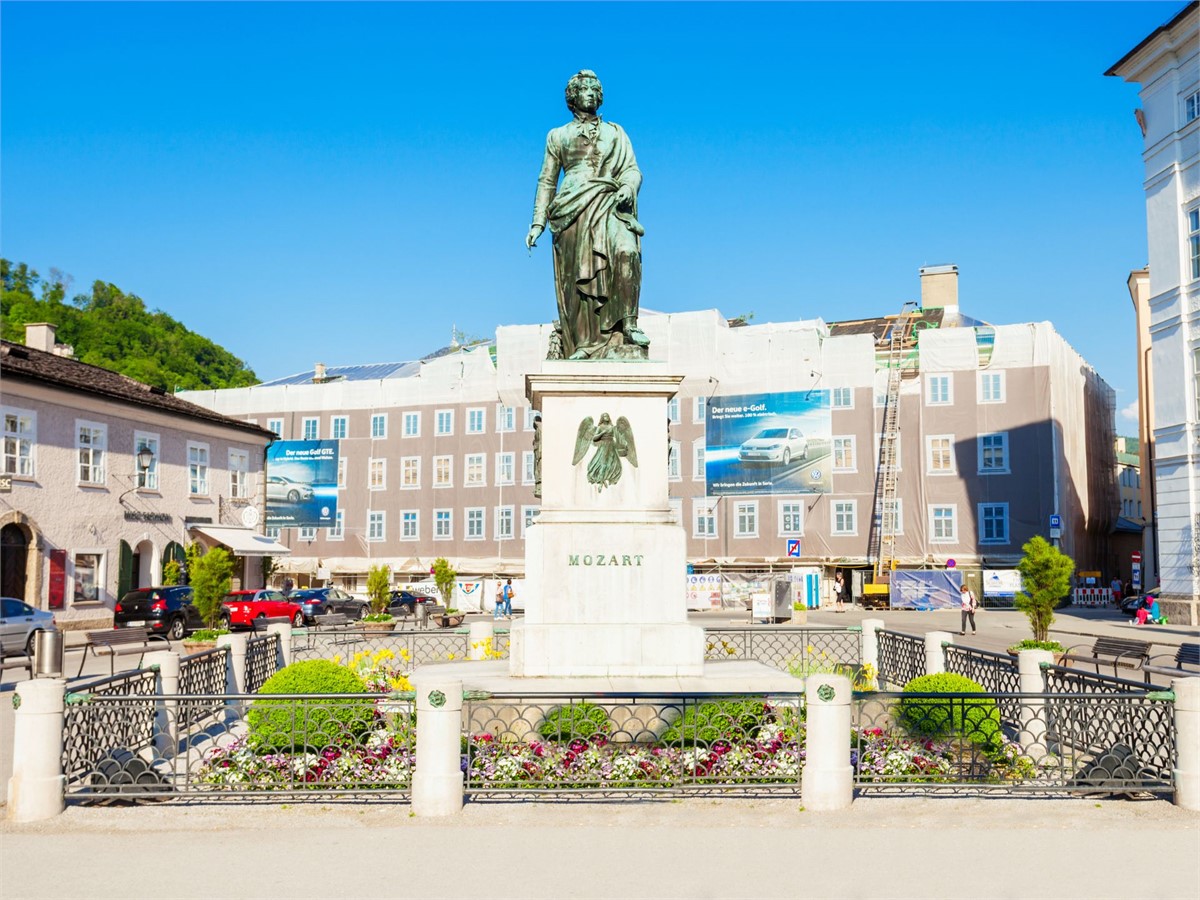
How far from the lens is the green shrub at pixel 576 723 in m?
9.71

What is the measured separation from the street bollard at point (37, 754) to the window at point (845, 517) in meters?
48.6

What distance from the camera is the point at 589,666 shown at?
11859 millimetres

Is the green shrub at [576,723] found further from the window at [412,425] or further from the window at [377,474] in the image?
the window at [377,474]

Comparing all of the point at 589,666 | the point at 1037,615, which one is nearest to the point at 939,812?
the point at 589,666

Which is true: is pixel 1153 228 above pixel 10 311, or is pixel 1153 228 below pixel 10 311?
below

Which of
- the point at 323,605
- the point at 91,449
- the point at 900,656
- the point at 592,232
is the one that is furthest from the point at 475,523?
the point at 592,232

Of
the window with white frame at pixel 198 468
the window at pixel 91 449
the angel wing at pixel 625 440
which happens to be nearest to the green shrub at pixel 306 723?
the angel wing at pixel 625 440

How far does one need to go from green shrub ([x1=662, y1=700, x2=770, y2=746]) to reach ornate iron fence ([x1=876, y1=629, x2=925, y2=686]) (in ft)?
22.5

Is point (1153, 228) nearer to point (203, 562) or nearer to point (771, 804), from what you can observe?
point (203, 562)

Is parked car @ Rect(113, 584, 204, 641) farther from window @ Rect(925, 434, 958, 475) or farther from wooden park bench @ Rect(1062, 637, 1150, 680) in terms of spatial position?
window @ Rect(925, 434, 958, 475)

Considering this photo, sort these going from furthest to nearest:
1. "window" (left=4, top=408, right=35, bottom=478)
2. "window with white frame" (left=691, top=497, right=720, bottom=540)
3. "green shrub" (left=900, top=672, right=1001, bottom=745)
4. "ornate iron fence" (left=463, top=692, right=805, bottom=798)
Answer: "window with white frame" (left=691, top=497, right=720, bottom=540)
"window" (left=4, top=408, right=35, bottom=478)
"green shrub" (left=900, top=672, right=1001, bottom=745)
"ornate iron fence" (left=463, top=692, right=805, bottom=798)

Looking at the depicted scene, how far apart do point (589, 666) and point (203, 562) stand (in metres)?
17.6

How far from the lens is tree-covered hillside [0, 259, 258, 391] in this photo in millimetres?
74312

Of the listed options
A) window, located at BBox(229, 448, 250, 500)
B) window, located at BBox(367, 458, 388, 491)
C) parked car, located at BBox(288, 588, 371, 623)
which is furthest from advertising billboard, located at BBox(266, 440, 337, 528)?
parked car, located at BBox(288, 588, 371, 623)
